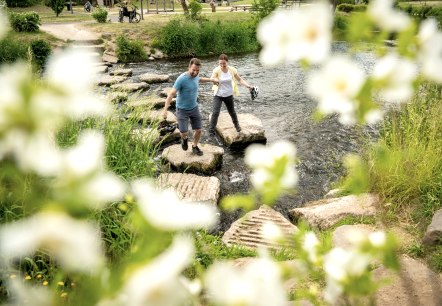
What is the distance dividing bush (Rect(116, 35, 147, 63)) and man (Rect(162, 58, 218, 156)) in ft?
35.7

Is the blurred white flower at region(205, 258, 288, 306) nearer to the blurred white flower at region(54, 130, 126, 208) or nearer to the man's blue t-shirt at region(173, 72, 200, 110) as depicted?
the blurred white flower at region(54, 130, 126, 208)

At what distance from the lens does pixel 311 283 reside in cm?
357

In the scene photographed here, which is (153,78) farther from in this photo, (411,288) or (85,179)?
(85,179)

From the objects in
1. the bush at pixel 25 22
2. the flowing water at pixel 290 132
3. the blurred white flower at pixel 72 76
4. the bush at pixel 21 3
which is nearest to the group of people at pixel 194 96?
the flowing water at pixel 290 132

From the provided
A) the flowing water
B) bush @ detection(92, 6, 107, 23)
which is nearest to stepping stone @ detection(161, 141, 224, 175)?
the flowing water

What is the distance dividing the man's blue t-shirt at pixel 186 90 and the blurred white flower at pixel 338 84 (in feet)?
20.5

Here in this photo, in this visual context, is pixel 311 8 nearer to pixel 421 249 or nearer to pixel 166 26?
pixel 421 249

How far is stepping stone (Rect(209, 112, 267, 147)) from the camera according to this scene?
8445 mm

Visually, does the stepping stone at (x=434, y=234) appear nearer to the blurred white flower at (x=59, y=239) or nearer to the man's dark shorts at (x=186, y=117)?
the blurred white flower at (x=59, y=239)

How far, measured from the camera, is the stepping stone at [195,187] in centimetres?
582

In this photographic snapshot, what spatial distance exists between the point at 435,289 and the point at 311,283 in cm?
101

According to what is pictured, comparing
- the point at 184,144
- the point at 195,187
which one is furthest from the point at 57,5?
Answer: the point at 195,187

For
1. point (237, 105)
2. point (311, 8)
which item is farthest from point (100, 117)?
point (237, 105)

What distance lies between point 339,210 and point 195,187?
7.41 ft
